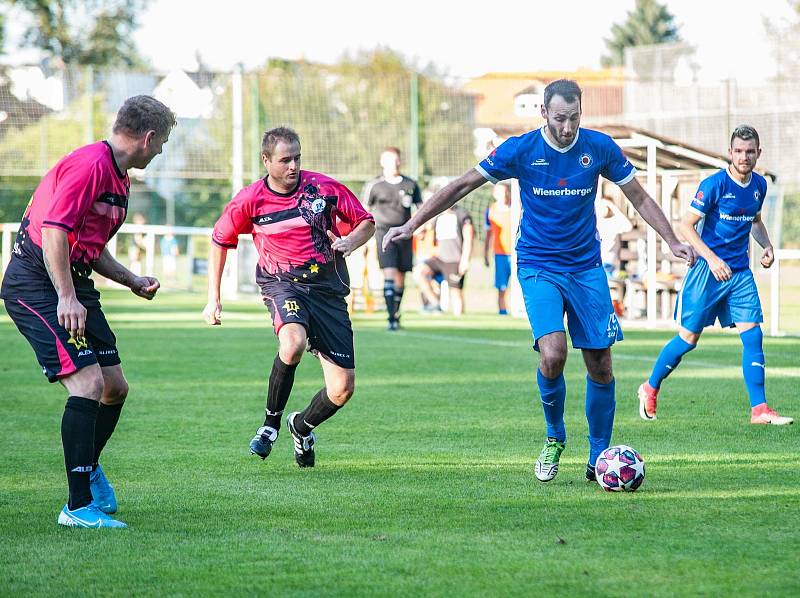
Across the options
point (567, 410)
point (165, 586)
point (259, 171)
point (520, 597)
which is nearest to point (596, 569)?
point (520, 597)

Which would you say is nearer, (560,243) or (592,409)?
(560,243)

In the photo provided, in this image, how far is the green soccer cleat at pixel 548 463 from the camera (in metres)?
6.96

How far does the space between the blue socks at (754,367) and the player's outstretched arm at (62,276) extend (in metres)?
5.28

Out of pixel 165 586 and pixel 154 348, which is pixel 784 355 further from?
pixel 165 586

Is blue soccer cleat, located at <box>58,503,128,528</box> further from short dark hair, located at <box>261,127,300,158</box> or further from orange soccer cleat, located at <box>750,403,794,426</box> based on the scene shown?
orange soccer cleat, located at <box>750,403,794,426</box>

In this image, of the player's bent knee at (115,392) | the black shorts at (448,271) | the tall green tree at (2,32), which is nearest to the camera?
the player's bent knee at (115,392)

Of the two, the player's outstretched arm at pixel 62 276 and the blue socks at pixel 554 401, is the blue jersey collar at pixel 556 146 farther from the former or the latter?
the player's outstretched arm at pixel 62 276

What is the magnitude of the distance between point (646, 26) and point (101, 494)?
93.3m

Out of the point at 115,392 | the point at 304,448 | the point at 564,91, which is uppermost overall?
the point at 564,91

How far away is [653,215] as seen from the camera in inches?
283

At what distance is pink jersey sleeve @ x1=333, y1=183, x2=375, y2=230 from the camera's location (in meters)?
7.75

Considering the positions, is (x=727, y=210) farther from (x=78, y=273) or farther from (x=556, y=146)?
Answer: (x=78, y=273)

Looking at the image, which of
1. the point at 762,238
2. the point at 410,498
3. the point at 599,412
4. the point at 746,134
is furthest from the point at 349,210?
the point at 762,238

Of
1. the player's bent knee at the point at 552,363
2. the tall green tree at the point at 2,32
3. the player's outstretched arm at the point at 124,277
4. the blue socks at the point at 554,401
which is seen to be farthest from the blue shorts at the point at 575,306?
the tall green tree at the point at 2,32
